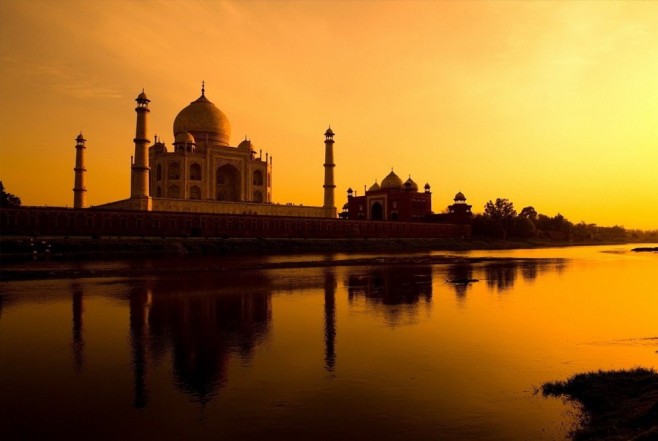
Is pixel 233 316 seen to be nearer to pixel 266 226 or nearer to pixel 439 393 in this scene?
pixel 439 393

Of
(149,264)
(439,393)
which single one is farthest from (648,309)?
(149,264)

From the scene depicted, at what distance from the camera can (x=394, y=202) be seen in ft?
233

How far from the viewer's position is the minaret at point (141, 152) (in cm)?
4294

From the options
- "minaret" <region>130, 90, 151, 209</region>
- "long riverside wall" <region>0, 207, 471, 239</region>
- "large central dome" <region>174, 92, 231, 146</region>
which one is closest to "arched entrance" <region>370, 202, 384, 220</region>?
"long riverside wall" <region>0, 207, 471, 239</region>

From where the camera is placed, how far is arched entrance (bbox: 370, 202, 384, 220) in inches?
2857

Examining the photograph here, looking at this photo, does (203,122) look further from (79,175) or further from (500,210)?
(500,210)

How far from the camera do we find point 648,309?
44.8 feet

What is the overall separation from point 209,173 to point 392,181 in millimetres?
30553

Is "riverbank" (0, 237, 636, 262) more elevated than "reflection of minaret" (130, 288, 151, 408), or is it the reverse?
"riverbank" (0, 237, 636, 262)

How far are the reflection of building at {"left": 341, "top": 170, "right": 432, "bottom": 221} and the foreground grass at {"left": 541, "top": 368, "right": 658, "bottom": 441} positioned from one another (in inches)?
2473

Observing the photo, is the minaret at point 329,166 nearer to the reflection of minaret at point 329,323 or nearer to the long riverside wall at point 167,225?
the long riverside wall at point 167,225

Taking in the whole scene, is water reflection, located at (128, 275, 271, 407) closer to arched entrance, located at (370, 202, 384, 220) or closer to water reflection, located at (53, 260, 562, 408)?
water reflection, located at (53, 260, 562, 408)

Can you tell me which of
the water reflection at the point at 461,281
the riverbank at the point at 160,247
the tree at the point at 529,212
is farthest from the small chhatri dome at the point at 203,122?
the tree at the point at 529,212

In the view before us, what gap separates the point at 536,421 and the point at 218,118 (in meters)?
55.0
